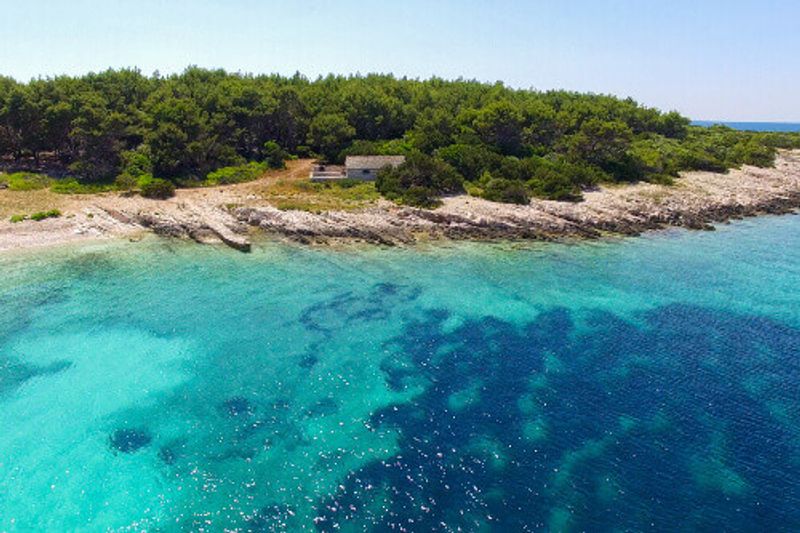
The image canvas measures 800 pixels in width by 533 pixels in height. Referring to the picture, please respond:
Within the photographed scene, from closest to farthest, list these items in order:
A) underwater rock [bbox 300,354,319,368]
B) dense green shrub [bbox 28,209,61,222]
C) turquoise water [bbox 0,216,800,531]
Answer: turquoise water [bbox 0,216,800,531] < underwater rock [bbox 300,354,319,368] < dense green shrub [bbox 28,209,61,222]

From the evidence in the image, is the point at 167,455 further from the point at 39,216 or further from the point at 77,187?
the point at 77,187

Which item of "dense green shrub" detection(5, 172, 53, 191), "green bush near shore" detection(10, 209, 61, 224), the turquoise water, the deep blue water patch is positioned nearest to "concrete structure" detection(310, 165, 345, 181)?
the turquoise water

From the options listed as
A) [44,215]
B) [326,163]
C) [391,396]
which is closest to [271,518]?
[391,396]

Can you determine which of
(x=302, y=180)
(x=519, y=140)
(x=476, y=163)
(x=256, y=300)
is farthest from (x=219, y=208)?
(x=519, y=140)

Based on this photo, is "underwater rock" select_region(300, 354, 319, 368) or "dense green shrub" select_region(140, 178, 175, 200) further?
"dense green shrub" select_region(140, 178, 175, 200)

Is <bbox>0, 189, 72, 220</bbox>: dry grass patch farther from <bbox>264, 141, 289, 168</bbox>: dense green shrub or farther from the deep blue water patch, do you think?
the deep blue water patch

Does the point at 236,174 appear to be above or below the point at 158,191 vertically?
above

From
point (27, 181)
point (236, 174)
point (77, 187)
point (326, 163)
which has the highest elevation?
point (326, 163)

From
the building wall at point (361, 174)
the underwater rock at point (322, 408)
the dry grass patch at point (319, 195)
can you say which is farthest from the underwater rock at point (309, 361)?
the building wall at point (361, 174)
